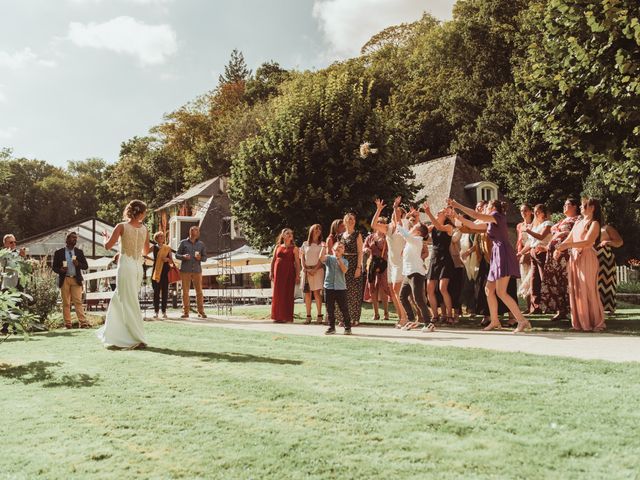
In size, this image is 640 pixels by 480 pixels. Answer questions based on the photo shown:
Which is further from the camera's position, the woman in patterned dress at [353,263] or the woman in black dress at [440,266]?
the woman in patterned dress at [353,263]

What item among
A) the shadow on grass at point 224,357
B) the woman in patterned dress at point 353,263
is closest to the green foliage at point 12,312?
the shadow on grass at point 224,357

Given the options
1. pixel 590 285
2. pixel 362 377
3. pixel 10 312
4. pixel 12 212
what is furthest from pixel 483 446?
pixel 12 212

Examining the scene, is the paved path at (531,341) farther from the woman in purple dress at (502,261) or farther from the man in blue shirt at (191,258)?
the man in blue shirt at (191,258)

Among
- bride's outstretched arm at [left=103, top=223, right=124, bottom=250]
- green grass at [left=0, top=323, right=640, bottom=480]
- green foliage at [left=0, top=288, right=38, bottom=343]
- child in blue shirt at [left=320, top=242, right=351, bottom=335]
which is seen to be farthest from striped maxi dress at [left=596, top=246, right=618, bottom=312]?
green foliage at [left=0, top=288, right=38, bottom=343]

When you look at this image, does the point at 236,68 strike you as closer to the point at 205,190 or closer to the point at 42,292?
the point at 205,190

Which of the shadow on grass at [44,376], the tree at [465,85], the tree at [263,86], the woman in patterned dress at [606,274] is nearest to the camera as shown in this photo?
the shadow on grass at [44,376]

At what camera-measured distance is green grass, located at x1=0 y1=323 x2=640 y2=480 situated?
3.61 meters

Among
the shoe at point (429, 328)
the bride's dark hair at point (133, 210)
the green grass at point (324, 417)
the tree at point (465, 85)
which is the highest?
the tree at point (465, 85)

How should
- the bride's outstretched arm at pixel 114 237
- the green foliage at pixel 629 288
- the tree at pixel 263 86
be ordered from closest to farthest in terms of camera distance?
the bride's outstretched arm at pixel 114 237
the green foliage at pixel 629 288
the tree at pixel 263 86

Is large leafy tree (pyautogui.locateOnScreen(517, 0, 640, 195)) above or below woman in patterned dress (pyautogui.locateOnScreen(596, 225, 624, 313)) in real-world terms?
above

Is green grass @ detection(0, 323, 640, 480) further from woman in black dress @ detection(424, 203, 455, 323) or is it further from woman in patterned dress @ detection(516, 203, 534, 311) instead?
woman in patterned dress @ detection(516, 203, 534, 311)

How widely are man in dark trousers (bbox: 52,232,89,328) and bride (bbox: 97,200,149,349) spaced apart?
5068 mm

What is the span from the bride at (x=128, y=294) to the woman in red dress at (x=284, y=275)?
538 cm

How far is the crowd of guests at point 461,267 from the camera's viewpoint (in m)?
10.8
